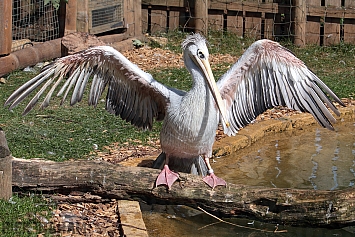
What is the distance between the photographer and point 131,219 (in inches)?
173

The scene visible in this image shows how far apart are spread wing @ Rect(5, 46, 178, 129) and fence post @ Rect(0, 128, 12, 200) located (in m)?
0.61

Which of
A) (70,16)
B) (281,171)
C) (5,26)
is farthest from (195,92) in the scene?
(70,16)

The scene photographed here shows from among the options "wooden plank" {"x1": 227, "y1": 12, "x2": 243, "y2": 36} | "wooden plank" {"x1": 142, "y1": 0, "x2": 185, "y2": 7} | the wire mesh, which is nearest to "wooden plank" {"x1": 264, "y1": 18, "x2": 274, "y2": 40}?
"wooden plank" {"x1": 227, "y1": 12, "x2": 243, "y2": 36}

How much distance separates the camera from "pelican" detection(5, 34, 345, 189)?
494 cm

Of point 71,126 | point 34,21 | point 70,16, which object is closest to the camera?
point 71,126

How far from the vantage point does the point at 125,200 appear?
4652mm

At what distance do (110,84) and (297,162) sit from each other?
218 cm

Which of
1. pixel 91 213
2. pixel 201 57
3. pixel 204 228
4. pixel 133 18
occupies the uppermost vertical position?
pixel 133 18

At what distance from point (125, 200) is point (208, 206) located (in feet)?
2.03

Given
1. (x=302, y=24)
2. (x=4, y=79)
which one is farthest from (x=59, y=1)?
(x=302, y=24)

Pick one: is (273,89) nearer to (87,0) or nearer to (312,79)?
(312,79)

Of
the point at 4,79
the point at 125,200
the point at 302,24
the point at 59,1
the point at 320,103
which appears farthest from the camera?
the point at 302,24

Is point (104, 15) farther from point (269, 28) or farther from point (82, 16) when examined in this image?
point (269, 28)

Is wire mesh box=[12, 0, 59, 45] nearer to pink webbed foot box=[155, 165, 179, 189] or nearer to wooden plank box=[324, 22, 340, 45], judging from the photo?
wooden plank box=[324, 22, 340, 45]
